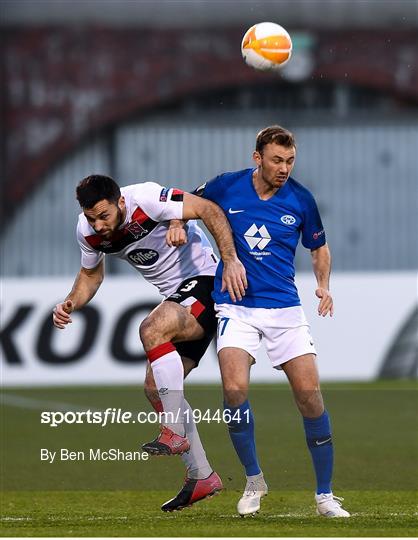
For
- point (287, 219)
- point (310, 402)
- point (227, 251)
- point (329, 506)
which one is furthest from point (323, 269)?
point (329, 506)

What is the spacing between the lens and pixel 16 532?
24.1 feet

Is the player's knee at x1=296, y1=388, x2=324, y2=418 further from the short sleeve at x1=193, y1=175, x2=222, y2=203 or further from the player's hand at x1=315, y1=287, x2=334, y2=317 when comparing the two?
the short sleeve at x1=193, y1=175, x2=222, y2=203

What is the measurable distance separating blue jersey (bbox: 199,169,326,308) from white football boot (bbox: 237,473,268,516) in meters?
1.02

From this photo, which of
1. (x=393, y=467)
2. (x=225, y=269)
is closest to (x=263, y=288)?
(x=225, y=269)

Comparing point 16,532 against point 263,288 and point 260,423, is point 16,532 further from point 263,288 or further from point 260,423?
point 260,423

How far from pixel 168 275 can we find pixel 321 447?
1.49 metres

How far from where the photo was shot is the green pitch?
7617 mm

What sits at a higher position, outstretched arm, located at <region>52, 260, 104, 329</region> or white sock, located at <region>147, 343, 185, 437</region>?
outstretched arm, located at <region>52, 260, 104, 329</region>

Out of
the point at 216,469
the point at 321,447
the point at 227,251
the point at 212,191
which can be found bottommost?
the point at 216,469

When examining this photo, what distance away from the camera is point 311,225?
26.2 feet

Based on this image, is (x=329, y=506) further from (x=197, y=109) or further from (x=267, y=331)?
(x=197, y=109)

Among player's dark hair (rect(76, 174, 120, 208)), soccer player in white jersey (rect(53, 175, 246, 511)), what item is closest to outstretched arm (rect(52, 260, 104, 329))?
soccer player in white jersey (rect(53, 175, 246, 511))

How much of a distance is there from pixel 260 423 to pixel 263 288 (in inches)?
223

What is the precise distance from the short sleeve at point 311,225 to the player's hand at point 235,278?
18.3 inches
